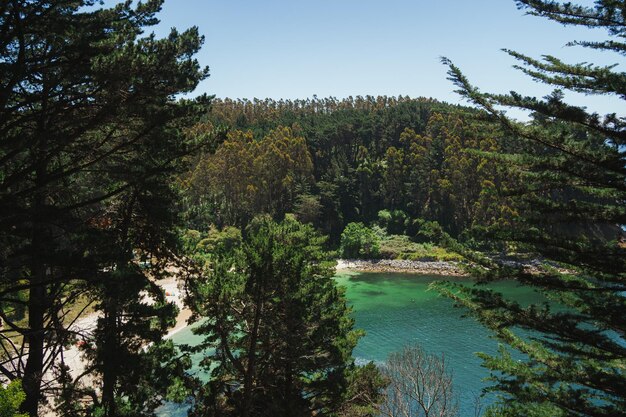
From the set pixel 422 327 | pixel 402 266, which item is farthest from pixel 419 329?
pixel 402 266

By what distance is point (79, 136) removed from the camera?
270 inches

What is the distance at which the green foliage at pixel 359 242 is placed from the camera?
48719mm

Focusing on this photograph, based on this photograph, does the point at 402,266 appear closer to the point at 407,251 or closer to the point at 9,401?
the point at 407,251

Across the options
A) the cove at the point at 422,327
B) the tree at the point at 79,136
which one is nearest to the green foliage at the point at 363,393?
the cove at the point at 422,327

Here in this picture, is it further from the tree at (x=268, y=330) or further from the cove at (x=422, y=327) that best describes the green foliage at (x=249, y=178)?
the tree at (x=268, y=330)

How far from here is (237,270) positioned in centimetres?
1182

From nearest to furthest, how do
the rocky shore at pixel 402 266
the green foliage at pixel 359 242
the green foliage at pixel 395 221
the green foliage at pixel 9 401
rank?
the green foliage at pixel 9 401 < the rocky shore at pixel 402 266 < the green foliage at pixel 359 242 < the green foliage at pixel 395 221

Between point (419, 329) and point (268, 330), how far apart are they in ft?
53.9

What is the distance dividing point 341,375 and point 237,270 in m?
4.37

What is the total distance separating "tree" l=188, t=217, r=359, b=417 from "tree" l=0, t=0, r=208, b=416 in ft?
8.93

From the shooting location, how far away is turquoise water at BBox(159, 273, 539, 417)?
61.3 feet

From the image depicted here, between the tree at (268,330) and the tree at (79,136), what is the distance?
272cm

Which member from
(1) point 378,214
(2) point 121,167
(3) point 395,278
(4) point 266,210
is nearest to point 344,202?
(1) point 378,214

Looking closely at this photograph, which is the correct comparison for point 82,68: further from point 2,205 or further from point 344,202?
point 344,202
